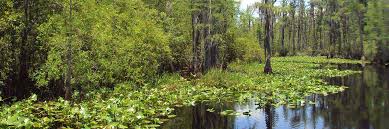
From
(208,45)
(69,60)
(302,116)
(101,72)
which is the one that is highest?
(208,45)

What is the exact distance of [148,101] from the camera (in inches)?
705

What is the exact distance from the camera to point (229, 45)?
41.3 meters

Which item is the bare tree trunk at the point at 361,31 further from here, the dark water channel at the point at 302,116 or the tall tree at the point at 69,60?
the tall tree at the point at 69,60

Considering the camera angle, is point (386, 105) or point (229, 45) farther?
point (229, 45)

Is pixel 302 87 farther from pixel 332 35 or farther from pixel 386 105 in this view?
pixel 332 35

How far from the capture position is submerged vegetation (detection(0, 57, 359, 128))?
44.5 feet

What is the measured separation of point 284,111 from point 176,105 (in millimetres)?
4623

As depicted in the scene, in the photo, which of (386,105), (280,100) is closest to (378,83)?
(386,105)

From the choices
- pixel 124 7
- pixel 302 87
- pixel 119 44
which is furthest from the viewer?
pixel 124 7

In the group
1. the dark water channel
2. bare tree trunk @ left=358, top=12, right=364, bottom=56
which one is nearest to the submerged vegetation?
the dark water channel

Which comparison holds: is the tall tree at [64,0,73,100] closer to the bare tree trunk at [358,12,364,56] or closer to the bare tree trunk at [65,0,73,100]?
the bare tree trunk at [65,0,73,100]

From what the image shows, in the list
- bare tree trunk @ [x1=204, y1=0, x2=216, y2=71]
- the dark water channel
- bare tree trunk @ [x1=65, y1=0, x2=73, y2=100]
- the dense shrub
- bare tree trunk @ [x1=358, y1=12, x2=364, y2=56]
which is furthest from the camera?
bare tree trunk @ [x1=358, y1=12, x2=364, y2=56]

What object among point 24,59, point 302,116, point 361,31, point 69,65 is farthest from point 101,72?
point 361,31

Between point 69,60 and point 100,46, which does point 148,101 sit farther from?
point 100,46
